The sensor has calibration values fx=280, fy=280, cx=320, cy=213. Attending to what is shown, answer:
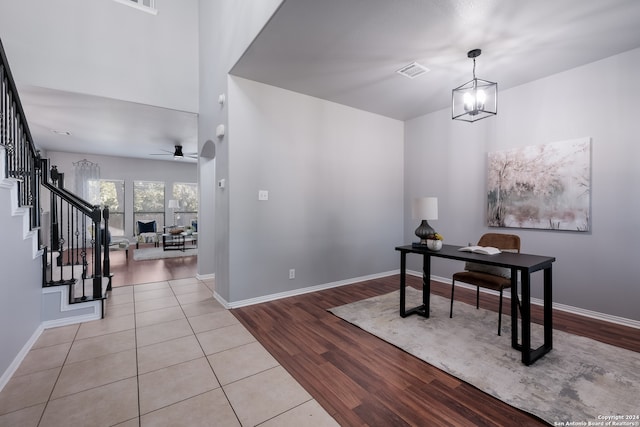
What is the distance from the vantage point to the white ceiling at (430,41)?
2.10 metres

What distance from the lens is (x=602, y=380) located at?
1.84 meters

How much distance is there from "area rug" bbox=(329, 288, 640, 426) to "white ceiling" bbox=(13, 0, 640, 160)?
2.62m

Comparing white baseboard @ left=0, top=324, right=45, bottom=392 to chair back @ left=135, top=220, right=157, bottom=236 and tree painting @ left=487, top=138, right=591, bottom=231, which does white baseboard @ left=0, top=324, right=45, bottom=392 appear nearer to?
tree painting @ left=487, top=138, right=591, bottom=231

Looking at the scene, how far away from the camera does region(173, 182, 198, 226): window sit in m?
9.72

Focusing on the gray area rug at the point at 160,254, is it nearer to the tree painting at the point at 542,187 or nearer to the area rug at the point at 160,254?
the area rug at the point at 160,254

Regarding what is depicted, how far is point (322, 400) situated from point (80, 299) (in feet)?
8.92

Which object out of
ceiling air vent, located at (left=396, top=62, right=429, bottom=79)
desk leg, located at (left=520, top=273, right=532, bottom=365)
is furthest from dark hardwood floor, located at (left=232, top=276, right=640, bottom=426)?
ceiling air vent, located at (left=396, top=62, right=429, bottom=79)

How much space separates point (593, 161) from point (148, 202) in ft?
34.9

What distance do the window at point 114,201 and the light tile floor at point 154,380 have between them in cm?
730

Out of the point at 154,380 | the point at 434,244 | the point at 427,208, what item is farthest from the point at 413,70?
the point at 154,380

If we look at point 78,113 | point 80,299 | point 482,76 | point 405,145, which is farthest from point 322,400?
point 78,113

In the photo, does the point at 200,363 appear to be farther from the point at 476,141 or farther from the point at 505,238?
the point at 476,141

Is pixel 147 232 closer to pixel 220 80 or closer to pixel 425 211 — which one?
pixel 220 80

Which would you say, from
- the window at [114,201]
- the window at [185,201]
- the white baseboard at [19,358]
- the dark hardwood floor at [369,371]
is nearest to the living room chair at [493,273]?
the dark hardwood floor at [369,371]
